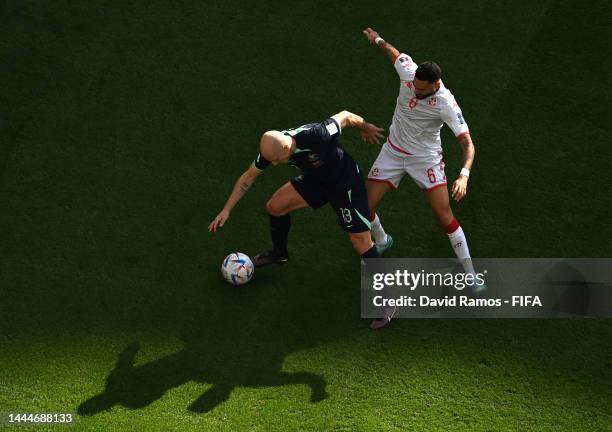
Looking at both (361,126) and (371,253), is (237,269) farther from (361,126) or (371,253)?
(361,126)

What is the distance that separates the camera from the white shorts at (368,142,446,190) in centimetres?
880

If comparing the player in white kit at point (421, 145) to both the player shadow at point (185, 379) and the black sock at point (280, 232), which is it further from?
the player shadow at point (185, 379)

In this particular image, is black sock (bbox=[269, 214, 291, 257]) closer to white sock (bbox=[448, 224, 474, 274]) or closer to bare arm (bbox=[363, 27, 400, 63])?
white sock (bbox=[448, 224, 474, 274])

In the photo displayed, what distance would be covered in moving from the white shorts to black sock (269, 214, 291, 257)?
38.7 inches

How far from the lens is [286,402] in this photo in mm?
8156

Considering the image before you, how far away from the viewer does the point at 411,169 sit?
29.2ft

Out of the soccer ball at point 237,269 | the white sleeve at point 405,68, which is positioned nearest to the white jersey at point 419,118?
the white sleeve at point 405,68

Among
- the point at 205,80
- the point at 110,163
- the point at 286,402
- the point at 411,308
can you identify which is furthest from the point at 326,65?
the point at 286,402

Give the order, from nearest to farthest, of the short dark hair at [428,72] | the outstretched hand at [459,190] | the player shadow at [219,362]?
1. the outstretched hand at [459,190]
2. the short dark hair at [428,72]
3. the player shadow at [219,362]

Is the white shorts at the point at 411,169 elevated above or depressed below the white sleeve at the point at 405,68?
below

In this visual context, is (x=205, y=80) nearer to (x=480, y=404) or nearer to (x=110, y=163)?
(x=110, y=163)

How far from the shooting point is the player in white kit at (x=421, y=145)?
838 cm
